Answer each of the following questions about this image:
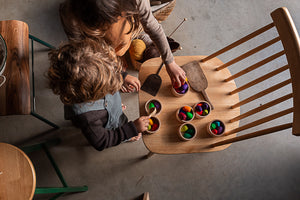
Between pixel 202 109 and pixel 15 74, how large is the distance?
3.15ft

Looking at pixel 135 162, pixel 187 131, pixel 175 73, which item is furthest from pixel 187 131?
pixel 135 162

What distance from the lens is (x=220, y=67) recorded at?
106 centimetres

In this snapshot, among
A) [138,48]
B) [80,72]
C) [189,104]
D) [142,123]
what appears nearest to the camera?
[80,72]

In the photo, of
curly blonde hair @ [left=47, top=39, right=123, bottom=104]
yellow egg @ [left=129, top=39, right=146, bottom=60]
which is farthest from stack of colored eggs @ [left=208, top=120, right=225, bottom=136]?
yellow egg @ [left=129, top=39, right=146, bottom=60]

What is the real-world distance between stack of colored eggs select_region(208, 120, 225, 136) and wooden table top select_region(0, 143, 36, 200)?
0.83 m

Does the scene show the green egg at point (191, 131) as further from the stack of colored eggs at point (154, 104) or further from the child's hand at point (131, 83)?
Answer: the child's hand at point (131, 83)

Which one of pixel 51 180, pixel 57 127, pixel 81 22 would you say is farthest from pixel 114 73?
pixel 51 180

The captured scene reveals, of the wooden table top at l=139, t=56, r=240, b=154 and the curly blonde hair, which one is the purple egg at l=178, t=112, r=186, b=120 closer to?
the wooden table top at l=139, t=56, r=240, b=154

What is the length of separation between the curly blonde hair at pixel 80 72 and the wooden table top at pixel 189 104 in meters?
0.27

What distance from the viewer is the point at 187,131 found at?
974mm

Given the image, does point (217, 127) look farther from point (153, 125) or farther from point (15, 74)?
point (15, 74)

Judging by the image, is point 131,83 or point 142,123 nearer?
point 142,123

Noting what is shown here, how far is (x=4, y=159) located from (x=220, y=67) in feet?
3.63

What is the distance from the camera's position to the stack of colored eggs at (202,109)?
99 cm
